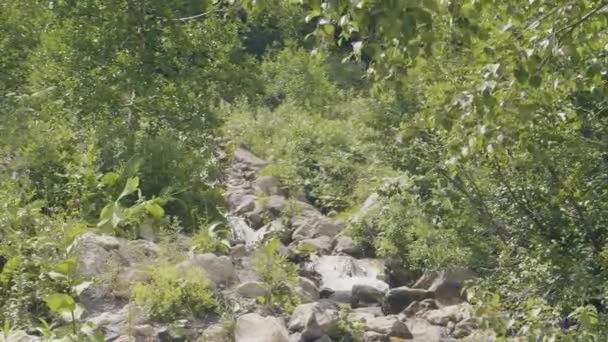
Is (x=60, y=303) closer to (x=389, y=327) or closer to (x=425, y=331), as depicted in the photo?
(x=389, y=327)

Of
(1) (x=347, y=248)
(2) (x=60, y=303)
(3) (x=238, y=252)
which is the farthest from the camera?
(1) (x=347, y=248)

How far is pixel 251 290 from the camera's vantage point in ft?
28.0

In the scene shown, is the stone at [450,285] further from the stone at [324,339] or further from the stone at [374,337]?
the stone at [324,339]

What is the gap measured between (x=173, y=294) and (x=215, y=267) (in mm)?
994

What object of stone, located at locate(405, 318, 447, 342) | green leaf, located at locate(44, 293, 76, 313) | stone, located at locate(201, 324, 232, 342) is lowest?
stone, located at locate(405, 318, 447, 342)

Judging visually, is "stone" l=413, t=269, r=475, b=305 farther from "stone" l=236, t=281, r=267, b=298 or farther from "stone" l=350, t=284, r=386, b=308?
"stone" l=236, t=281, r=267, b=298

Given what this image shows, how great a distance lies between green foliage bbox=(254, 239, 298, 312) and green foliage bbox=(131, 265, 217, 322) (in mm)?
698

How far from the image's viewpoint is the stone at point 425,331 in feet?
31.5

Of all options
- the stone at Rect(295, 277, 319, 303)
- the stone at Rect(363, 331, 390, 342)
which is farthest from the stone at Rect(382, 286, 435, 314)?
the stone at Rect(363, 331, 390, 342)

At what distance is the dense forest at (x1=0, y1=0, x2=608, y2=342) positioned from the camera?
376 cm

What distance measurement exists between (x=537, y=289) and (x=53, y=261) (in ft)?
13.8

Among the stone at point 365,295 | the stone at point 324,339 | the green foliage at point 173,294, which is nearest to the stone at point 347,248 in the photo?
the stone at point 365,295

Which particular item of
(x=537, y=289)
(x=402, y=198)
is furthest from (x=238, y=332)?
(x=402, y=198)

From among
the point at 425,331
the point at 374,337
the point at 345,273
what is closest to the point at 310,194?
the point at 345,273
